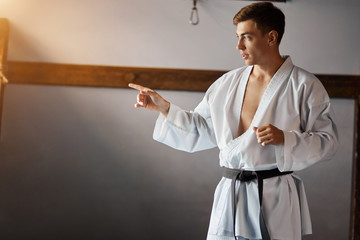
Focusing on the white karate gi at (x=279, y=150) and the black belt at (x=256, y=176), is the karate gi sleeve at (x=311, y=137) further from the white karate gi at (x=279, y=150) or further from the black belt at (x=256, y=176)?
the black belt at (x=256, y=176)

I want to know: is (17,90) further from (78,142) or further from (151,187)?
(151,187)

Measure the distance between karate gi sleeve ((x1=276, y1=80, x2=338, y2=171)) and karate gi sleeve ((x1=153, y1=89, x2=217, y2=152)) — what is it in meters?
0.50

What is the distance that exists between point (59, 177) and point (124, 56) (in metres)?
1.06

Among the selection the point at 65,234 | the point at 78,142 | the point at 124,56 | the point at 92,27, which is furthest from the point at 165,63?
the point at 65,234

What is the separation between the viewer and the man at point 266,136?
6.49 feet

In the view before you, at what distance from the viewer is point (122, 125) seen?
3.73 metres

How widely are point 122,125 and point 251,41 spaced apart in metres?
1.84

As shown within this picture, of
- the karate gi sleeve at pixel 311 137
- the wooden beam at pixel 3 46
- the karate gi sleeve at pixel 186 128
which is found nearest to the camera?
the karate gi sleeve at pixel 311 137

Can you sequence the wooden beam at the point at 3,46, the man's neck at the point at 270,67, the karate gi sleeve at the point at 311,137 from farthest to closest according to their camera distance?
1. the wooden beam at the point at 3,46
2. the man's neck at the point at 270,67
3. the karate gi sleeve at the point at 311,137

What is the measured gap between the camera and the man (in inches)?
77.9

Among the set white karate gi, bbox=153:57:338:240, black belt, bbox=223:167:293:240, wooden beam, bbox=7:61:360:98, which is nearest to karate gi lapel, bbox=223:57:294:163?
white karate gi, bbox=153:57:338:240

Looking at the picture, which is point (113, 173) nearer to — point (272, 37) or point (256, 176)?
point (256, 176)

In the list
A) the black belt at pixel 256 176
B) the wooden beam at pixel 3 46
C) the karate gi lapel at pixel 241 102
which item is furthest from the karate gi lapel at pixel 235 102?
the wooden beam at pixel 3 46

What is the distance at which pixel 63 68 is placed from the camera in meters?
3.67
